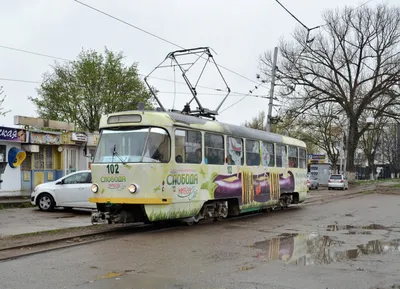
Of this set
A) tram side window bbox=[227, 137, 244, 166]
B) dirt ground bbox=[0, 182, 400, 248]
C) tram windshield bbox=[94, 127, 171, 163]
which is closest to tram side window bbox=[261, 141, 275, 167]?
tram side window bbox=[227, 137, 244, 166]

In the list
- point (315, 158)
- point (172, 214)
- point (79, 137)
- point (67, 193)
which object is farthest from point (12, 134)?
point (315, 158)

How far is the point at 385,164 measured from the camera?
103 m

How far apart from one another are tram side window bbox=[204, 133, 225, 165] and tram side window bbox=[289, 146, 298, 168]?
20.2 feet

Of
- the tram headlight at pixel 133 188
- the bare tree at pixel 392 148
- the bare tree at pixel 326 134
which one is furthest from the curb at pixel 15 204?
the bare tree at pixel 392 148

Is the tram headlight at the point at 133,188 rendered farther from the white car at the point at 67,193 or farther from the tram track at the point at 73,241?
the white car at the point at 67,193

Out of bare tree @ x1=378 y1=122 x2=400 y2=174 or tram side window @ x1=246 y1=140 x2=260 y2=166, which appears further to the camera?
bare tree @ x1=378 y1=122 x2=400 y2=174

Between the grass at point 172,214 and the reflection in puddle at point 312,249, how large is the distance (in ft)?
8.39

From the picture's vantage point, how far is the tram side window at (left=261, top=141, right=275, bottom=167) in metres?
17.3

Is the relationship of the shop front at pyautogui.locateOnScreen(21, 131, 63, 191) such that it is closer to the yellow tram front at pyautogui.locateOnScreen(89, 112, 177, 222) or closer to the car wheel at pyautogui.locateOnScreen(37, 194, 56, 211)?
the car wheel at pyautogui.locateOnScreen(37, 194, 56, 211)

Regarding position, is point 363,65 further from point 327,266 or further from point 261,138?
point 327,266

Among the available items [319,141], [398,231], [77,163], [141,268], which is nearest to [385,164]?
[319,141]

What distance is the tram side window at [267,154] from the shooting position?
56.9ft

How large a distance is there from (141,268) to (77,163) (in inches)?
856

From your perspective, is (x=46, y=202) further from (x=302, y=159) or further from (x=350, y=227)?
(x=302, y=159)
